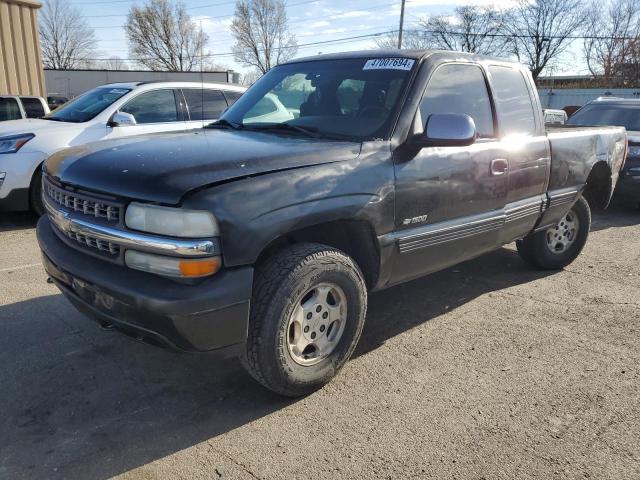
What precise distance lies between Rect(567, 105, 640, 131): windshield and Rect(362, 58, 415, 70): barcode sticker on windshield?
7362 millimetres

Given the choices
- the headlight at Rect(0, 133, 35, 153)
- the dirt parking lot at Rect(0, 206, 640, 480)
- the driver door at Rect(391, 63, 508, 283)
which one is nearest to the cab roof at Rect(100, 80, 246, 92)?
the headlight at Rect(0, 133, 35, 153)

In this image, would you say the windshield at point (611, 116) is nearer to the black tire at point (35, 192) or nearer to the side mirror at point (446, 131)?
the side mirror at point (446, 131)

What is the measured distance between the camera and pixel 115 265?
103 inches

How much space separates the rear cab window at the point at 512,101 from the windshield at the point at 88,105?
518 centimetres

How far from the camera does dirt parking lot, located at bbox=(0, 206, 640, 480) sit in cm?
251

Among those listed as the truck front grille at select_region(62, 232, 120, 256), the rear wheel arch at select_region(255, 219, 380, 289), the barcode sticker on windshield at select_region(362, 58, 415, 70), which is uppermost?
the barcode sticker on windshield at select_region(362, 58, 415, 70)

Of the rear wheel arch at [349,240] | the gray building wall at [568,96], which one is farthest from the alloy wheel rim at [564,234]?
the gray building wall at [568,96]

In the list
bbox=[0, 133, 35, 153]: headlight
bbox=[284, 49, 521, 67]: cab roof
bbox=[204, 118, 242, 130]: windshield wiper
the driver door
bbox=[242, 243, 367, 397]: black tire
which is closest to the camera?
bbox=[242, 243, 367, 397]: black tire

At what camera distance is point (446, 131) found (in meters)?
3.21

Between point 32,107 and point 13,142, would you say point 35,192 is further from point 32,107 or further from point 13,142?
point 32,107

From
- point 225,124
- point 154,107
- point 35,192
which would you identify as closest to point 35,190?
point 35,192

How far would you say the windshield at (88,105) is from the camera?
285 inches

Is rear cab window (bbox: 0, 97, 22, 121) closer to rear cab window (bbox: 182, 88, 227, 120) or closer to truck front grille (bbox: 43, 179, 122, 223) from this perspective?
rear cab window (bbox: 182, 88, 227, 120)

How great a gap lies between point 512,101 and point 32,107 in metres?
9.05
